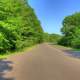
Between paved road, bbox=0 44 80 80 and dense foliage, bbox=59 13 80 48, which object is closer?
paved road, bbox=0 44 80 80

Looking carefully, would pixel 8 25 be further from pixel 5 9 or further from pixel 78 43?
pixel 78 43

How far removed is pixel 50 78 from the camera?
43.6 ft

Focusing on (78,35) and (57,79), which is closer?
(57,79)

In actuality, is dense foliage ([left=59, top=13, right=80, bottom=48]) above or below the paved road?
above

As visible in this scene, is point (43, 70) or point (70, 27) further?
point (70, 27)

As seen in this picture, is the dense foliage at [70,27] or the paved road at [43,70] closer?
the paved road at [43,70]

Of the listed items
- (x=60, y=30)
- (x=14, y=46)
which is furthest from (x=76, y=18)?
(x=14, y=46)

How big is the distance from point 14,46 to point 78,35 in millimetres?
39154

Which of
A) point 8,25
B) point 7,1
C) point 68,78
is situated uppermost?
point 7,1

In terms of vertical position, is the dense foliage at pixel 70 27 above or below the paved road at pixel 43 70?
above

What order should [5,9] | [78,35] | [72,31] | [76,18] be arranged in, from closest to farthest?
[5,9] → [78,35] → [72,31] → [76,18]

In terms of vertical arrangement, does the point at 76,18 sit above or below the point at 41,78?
above

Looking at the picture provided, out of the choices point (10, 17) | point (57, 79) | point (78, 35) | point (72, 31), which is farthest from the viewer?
point (72, 31)

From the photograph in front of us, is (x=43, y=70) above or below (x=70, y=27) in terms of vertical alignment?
below
